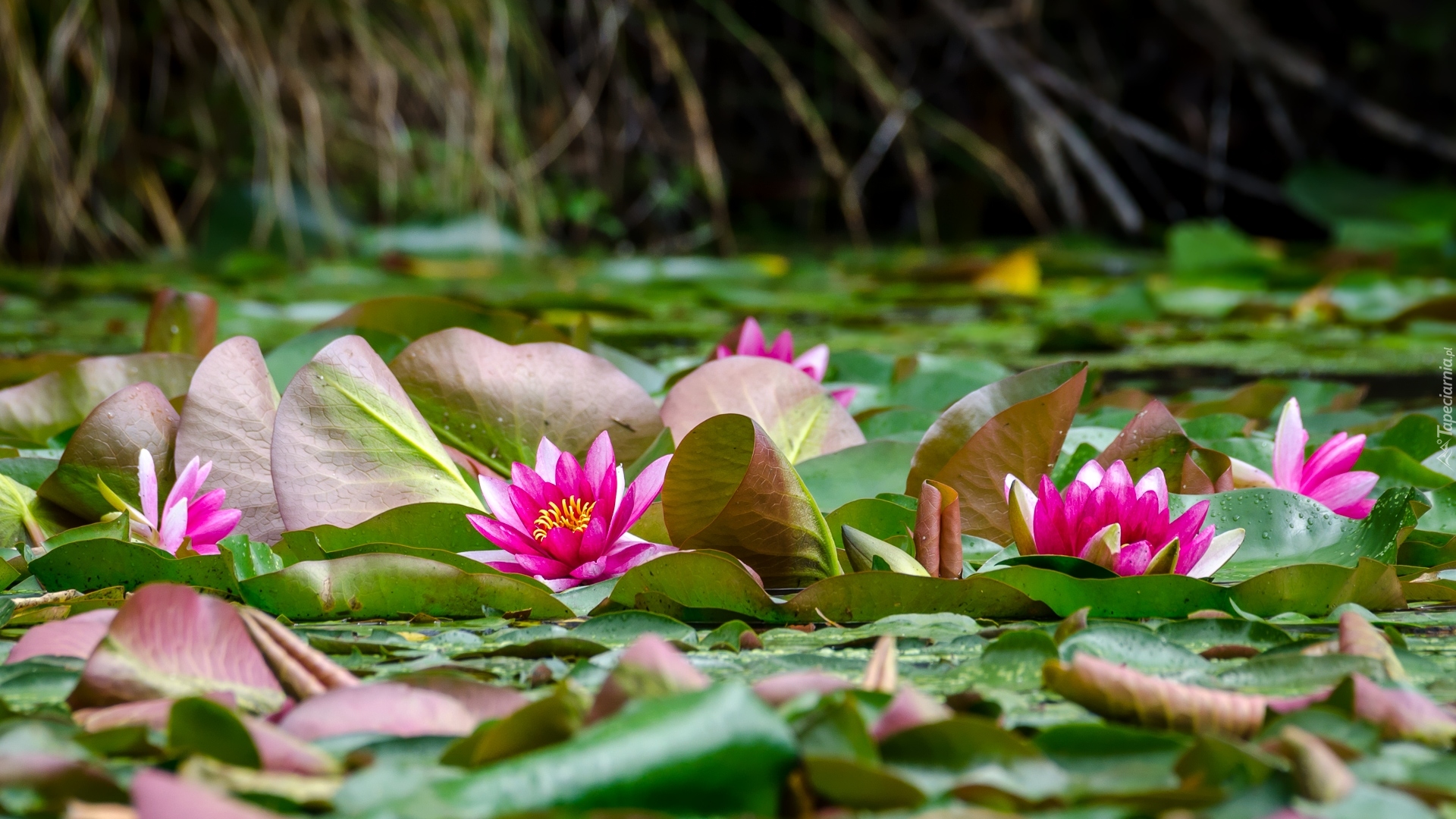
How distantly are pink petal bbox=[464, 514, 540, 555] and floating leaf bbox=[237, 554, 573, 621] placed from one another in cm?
4

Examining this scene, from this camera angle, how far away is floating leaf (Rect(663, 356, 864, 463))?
97cm

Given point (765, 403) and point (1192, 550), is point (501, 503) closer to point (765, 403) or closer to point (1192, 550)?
point (765, 403)

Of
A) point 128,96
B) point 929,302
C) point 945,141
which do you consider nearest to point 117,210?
point 128,96

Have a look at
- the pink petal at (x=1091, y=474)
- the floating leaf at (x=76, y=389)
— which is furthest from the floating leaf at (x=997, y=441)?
the floating leaf at (x=76, y=389)

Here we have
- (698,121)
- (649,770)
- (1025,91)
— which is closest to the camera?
(649,770)

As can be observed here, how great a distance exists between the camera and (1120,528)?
732 millimetres

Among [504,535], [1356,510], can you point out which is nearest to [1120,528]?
[1356,510]

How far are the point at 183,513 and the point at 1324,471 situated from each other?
75 centimetres

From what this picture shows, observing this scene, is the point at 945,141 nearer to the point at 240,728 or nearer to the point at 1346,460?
the point at 1346,460

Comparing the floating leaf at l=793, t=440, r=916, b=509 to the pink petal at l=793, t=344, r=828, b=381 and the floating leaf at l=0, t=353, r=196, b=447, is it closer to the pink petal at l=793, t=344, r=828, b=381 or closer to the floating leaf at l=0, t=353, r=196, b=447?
the pink petal at l=793, t=344, r=828, b=381

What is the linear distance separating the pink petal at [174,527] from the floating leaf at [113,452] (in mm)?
73

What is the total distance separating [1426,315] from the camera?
213cm

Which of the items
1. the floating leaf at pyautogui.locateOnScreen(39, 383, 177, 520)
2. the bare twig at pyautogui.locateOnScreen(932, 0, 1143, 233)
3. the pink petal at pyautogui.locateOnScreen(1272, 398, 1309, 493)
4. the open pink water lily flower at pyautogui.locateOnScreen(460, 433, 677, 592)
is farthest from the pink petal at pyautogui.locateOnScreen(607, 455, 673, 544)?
the bare twig at pyautogui.locateOnScreen(932, 0, 1143, 233)

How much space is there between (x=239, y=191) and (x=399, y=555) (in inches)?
136
